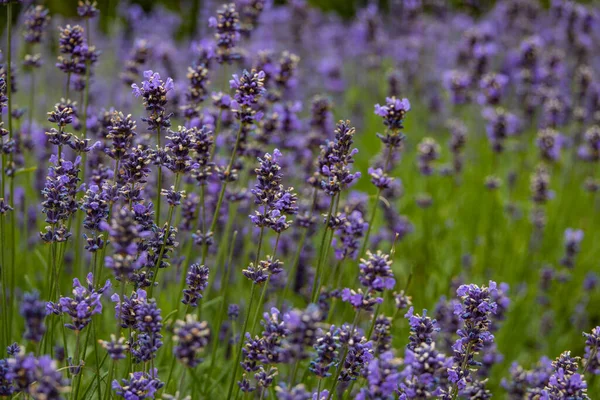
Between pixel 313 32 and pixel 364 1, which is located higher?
pixel 364 1

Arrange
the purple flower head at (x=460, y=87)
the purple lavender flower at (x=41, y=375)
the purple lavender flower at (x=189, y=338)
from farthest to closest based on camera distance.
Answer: the purple flower head at (x=460, y=87), the purple lavender flower at (x=189, y=338), the purple lavender flower at (x=41, y=375)

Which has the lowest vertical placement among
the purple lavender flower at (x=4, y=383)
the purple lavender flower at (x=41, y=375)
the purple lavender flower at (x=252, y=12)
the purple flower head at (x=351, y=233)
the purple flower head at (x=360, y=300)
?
the purple lavender flower at (x=4, y=383)

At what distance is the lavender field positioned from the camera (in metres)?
2.30

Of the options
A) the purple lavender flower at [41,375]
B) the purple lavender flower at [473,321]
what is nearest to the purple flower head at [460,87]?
the purple lavender flower at [473,321]

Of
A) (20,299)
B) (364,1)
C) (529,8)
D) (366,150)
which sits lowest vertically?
(20,299)

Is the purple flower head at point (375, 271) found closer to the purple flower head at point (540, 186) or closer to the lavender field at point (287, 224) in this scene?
the lavender field at point (287, 224)

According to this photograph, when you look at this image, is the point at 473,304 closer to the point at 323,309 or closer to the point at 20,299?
the point at 323,309

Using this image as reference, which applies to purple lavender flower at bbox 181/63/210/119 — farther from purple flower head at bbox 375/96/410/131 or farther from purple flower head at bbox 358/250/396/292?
purple flower head at bbox 358/250/396/292

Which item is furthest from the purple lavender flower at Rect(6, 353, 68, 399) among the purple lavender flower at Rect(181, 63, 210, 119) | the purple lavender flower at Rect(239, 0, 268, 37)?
the purple lavender flower at Rect(239, 0, 268, 37)

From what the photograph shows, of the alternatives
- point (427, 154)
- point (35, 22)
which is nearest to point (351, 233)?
point (35, 22)

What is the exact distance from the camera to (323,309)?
3506mm

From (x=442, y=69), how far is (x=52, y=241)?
9218 mm

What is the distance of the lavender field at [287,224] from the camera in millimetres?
2303

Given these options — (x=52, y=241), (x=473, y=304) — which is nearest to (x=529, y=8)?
(x=473, y=304)
